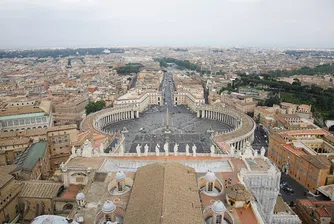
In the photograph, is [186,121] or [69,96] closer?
[186,121]

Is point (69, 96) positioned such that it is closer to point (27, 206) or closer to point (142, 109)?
point (142, 109)

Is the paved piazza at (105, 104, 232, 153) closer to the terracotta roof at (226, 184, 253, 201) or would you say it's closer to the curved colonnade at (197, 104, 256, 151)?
the curved colonnade at (197, 104, 256, 151)

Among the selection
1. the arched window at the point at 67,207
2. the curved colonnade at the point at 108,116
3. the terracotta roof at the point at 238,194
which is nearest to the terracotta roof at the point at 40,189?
the arched window at the point at 67,207

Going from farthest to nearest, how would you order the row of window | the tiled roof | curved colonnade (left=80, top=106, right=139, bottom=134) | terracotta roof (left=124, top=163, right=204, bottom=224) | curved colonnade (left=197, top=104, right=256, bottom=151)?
curved colonnade (left=80, top=106, right=139, bottom=134), curved colonnade (left=197, top=104, right=256, bottom=151), the row of window, the tiled roof, terracotta roof (left=124, top=163, right=204, bottom=224)

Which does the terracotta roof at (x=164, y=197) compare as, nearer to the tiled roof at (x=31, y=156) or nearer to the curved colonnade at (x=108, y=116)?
the tiled roof at (x=31, y=156)

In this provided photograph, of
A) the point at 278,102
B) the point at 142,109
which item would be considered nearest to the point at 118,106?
the point at 142,109

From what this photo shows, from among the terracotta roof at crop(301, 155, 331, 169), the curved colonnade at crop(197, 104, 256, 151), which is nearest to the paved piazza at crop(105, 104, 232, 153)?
the curved colonnade at crop(197, 104, 256, 151)

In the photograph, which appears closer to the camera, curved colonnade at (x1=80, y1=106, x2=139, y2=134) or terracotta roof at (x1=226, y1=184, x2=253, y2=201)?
terracotta roof at (x1=226, y1=184, x2=253, y2=201)
